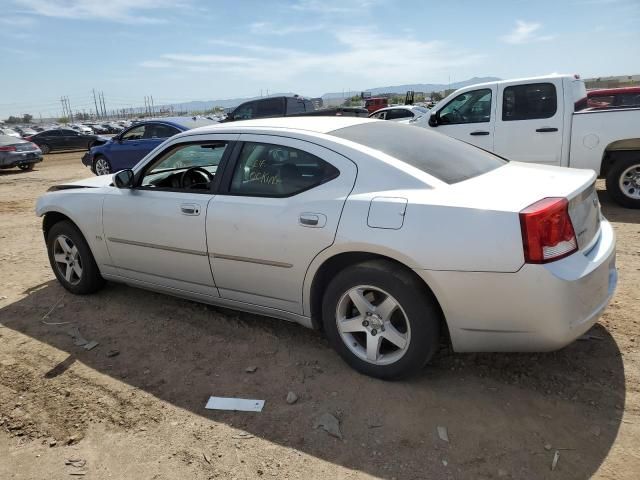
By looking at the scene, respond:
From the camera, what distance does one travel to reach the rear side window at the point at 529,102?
297 inches

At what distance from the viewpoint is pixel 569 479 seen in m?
2.30

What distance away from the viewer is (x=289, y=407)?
9.80ft

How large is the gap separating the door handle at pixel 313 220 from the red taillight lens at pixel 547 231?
44.3 inches

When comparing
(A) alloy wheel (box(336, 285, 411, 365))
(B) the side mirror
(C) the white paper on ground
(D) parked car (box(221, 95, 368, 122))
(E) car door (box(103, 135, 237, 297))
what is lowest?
(C) the white paper on ground

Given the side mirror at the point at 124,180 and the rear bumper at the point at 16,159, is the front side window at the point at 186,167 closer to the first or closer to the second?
the side mirror at the point at 124,180

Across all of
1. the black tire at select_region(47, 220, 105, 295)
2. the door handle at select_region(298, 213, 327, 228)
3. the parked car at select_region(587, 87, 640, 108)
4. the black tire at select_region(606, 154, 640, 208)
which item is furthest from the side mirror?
the parked car at select_region(587, 87, 640, 108)

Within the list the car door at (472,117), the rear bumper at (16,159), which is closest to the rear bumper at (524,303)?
the car door at (472,117)

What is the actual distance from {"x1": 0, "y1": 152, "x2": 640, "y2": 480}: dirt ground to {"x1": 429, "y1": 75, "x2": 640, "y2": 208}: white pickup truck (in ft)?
12.0

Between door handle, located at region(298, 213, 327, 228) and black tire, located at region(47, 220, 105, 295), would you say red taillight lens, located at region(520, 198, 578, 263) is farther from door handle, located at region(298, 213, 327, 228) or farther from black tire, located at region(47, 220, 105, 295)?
black tire, located at region(47, 220, 105, 295)

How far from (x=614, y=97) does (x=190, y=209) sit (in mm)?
9760

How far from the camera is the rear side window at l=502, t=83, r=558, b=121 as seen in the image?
7.54 m

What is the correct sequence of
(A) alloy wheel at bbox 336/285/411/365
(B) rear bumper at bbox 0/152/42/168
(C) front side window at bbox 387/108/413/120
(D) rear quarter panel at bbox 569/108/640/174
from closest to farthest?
(A) alloy wheel at bbox 336/285/411/365 < (D) rear quarter panel at bbox 569/108/640/174 < (B) rear bumper at bbox 0/152/42/168 < (C) front side window at bbox 387/108/413/120

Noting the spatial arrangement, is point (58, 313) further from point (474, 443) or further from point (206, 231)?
point (474, 443)

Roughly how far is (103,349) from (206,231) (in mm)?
1236
